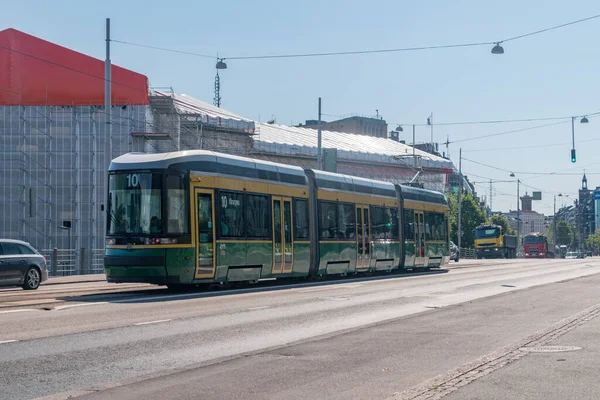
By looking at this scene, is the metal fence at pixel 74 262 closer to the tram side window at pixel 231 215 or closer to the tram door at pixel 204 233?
the tram side window at pixel 231 215

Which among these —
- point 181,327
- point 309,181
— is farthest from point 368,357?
point 309,181

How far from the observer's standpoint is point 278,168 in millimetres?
24578

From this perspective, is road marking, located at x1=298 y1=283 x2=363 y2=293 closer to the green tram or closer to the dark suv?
the green tram

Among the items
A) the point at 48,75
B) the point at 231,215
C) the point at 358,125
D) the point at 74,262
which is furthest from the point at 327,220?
the point at 358,125

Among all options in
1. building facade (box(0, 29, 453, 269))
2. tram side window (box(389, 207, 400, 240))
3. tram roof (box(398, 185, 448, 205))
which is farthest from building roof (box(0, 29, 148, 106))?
tram side window (box(389, 207, 400, 240))

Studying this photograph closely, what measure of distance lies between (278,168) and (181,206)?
17.0ft

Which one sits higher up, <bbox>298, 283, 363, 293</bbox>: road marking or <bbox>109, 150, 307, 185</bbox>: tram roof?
<bbox>109, 150, 307, 185</bbox>: tram roof

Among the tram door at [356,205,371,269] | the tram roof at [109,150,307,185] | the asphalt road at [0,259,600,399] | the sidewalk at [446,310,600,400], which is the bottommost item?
the sidewalk at [446,310,600,400]

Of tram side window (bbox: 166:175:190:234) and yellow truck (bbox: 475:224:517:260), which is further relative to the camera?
yellow truck (bbox: 475:224:517:260)

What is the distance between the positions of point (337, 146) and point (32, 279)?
68547 millimetres

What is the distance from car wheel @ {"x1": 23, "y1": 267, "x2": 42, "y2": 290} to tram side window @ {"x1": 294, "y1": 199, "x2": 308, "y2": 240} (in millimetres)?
7049

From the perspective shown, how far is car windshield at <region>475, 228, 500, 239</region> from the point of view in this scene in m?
85.9

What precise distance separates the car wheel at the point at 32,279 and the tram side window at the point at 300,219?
23.1 feet

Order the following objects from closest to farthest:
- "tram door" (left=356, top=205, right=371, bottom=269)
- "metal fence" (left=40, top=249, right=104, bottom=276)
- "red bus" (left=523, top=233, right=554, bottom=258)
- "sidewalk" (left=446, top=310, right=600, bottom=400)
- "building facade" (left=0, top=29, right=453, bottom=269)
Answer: "sidewalk" (left=446, top=310, right=600, bottom=400)
"tram door" (left=356, top=205, right=371, bottom=269)
"metal fence" (left=40, top=249, right=104, bottom=276)
"building facade" (left=0, top=29, right=453, bottom=269)
"red bus" (left=523, top=233, right=554, bottom=258)
